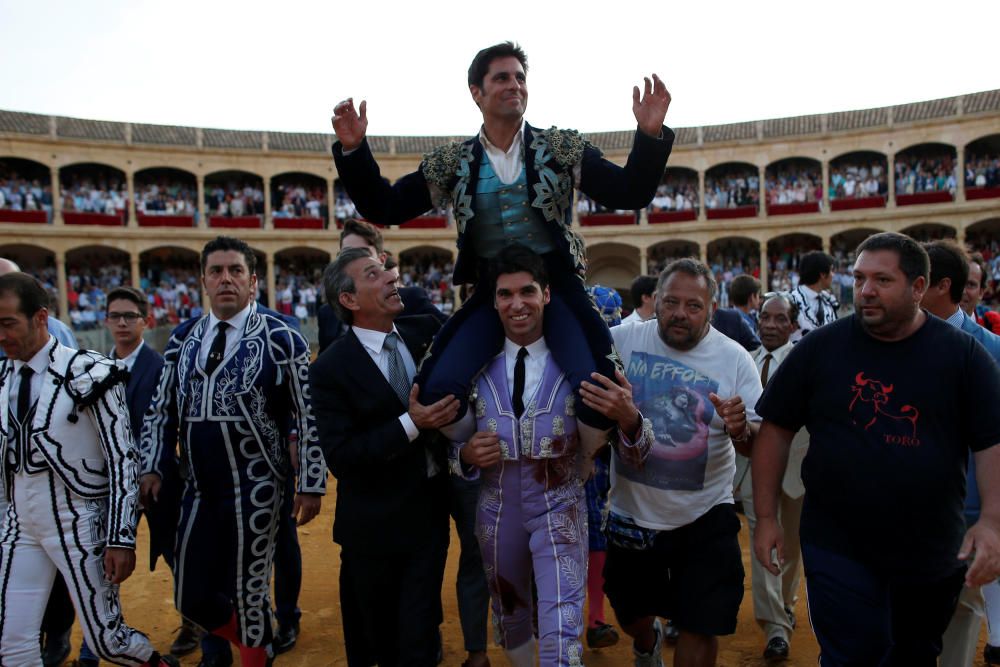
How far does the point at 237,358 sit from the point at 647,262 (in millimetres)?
28134

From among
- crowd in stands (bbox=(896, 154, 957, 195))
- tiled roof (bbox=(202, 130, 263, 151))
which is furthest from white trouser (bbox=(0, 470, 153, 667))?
crowd in stands (bbox=(896, 154, 957, 195))

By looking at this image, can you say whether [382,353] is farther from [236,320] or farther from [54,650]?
[54,650]

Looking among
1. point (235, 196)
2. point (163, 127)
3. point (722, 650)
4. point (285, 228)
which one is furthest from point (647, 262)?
point (722, 650)

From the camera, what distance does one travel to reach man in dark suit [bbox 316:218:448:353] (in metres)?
3.91

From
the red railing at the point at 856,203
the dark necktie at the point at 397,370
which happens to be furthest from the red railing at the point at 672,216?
the dark necktie at the point at 397,370

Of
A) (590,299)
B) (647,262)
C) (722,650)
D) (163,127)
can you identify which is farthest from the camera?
(647,262)

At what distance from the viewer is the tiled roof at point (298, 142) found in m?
29.0

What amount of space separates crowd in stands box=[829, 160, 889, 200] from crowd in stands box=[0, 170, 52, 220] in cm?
2823

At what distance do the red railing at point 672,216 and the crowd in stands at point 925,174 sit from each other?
7377 mm

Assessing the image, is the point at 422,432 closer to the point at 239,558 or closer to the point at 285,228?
the point at 239,558

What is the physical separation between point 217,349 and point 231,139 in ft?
90.6

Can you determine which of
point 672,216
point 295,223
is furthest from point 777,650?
point 295,223

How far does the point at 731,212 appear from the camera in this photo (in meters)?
29.4

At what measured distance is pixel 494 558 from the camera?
9.23 feet
